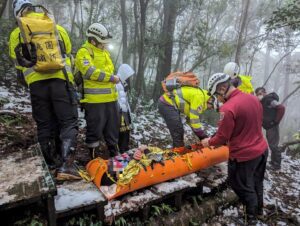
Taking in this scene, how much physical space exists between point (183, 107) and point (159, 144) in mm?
2050


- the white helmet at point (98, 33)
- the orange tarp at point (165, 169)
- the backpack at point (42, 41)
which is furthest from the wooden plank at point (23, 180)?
the white helmet at point (98, 33)

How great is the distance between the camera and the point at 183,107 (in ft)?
17.2

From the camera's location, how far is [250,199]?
13.1 feet

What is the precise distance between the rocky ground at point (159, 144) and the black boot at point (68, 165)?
1.36 metres

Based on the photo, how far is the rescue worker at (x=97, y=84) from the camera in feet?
14.1

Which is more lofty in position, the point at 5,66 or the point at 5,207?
the point at 5,66

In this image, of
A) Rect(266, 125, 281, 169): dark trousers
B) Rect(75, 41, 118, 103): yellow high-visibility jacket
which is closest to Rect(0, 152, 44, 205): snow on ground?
Rect(75, 41, 118, 103): yellow high-visibility jacket

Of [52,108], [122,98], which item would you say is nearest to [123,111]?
[122,98]

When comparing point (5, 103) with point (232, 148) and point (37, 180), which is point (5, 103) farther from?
point (232, 148)

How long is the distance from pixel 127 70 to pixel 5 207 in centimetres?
352

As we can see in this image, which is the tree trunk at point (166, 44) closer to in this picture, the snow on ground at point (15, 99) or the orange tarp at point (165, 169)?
the snow on ground at point (15, 99)

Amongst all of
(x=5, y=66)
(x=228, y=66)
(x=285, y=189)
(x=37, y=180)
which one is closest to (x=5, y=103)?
(x=5, y=66)

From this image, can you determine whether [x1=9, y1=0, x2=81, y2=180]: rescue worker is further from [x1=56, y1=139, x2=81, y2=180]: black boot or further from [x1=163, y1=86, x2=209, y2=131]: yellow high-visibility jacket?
[x1=163, y1=86, x2=209, y2=131]: yellow high-visibility jacket

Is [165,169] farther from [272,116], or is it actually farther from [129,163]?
[272,116]
